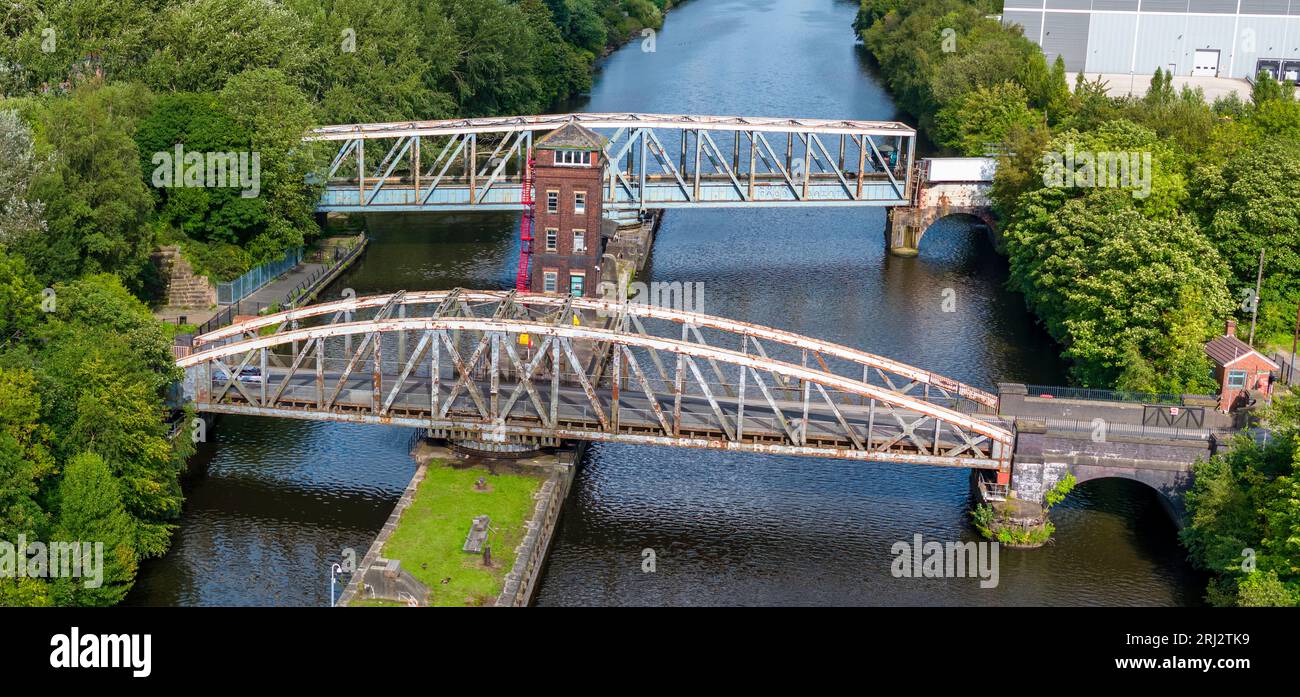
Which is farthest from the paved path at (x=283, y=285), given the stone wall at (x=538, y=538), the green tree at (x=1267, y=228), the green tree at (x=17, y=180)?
the green tree at (x=1267, y=228)

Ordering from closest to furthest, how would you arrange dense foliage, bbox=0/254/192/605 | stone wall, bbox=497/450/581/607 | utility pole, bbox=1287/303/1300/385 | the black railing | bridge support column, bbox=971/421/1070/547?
dense foliage, bbox=0/254/192/605 < stone wall, bbox=497/450/581/607 < bridge support column, bbox=971/421/1070/547 < utility pole, bbox=1287/303/1300/385 < the black railing

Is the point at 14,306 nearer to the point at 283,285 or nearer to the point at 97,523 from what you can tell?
the point at 97,523

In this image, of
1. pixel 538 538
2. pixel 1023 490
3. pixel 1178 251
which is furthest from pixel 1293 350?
pixel 538 538

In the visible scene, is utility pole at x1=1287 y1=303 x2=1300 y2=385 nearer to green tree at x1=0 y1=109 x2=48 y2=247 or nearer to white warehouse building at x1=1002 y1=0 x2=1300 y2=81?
green tree at x1=0 y1=109 x2=48 y2=247

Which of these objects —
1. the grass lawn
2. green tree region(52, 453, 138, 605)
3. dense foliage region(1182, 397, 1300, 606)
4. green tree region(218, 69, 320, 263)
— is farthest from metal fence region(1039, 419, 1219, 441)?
green tree region(218, 69, 320, 263)

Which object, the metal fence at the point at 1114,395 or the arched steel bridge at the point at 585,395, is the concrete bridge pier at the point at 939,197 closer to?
the metal fence at the point at 1114,395
